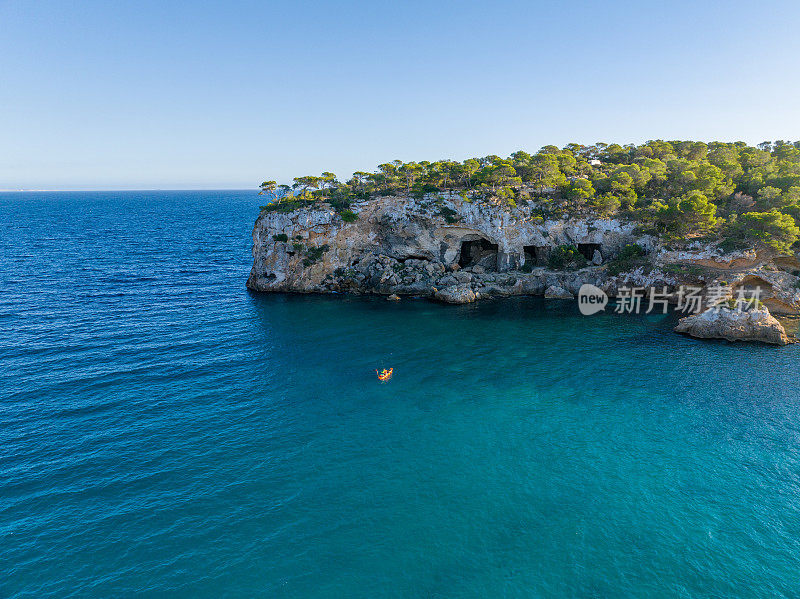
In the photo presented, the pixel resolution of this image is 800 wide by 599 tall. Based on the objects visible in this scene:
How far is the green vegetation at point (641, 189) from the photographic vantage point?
54.4 meters

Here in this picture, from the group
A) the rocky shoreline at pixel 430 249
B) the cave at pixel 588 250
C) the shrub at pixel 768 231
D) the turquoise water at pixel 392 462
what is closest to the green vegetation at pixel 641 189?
the shrub at pixel 768 231

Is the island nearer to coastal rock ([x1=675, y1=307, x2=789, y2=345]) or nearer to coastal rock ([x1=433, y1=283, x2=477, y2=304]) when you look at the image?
coastal rock ([x1=433, y1=283, x2=477, y2=304])

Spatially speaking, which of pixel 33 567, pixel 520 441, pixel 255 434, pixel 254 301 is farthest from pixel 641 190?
pixel 33 567

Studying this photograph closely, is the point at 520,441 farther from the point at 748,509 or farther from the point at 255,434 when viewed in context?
the point at 255,434

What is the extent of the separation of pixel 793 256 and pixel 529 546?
55881mm

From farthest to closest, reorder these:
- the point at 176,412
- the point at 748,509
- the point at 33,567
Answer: the point at 176,412
the point at 748,509
the point at 33,567

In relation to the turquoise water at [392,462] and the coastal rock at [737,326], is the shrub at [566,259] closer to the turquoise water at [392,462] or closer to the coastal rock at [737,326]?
the turquoise water at [392,462]

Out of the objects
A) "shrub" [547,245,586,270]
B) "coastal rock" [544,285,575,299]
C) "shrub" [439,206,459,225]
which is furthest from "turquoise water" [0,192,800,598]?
"shrub" [439,206,459,225]

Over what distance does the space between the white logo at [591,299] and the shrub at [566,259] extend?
164 inches

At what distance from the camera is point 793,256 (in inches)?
1972

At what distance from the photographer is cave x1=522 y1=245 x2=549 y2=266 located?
214 ft

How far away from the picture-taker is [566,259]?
6247 centimetres

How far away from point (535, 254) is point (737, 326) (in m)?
30.4

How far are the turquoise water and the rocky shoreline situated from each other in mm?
14418
